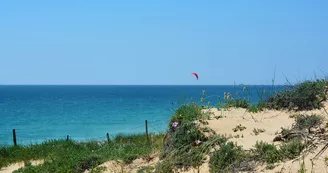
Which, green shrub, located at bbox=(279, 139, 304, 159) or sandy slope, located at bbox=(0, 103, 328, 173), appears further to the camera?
sandy slope, located at bbox=(0, 103, 328, 173)

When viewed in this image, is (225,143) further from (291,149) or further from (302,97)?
(302,97)

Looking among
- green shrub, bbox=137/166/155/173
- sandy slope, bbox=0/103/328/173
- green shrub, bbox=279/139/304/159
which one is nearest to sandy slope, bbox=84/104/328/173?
sandy slope, bbox=0/103/328/173

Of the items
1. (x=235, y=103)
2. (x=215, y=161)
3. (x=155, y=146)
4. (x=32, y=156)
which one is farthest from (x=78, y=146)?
(x=215, y=161)

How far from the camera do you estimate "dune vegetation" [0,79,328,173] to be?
299 inches

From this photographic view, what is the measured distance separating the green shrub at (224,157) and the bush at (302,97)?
289 centimetres

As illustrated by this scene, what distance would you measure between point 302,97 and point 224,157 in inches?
129

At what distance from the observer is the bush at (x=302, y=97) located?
10195mm

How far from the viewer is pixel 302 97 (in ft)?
33.6

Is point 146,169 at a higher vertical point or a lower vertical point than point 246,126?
lower

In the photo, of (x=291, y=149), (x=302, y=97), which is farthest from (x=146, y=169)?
(x=302, y=97)

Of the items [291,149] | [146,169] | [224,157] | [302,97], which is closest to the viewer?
[291,149]

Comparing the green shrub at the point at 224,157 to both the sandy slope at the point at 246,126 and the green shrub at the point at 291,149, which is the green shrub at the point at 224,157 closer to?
the sandy slope at the point at 246,126

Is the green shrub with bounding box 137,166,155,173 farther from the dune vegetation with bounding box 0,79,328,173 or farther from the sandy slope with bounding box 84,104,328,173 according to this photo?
the sandy slope with bounding box 84,104,328,173

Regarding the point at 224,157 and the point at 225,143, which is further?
the point at 225,143
